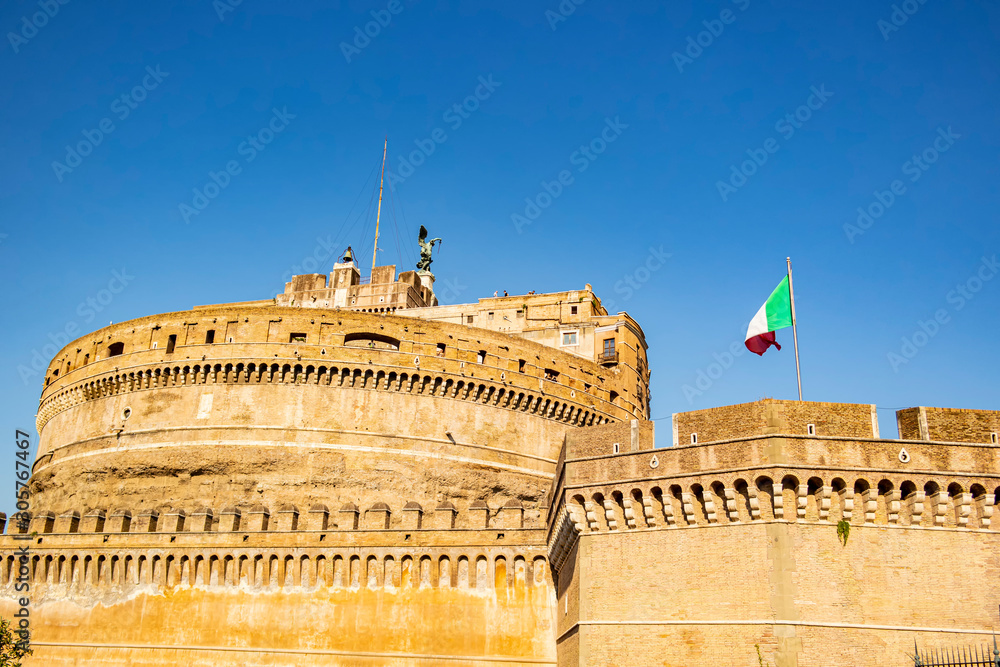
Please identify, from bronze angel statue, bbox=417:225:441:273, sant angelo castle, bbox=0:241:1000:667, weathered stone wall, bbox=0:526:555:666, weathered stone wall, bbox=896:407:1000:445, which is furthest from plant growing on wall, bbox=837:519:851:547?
bronze angel statue, bbox=417:225:441:273

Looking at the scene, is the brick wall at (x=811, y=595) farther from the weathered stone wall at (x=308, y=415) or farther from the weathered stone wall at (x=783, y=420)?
the weathered stone wall at (x=308, y=415)

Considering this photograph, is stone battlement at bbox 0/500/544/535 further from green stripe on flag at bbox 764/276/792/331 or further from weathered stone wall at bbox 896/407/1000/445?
weathered stone wall at bbox 896/407/1000/445

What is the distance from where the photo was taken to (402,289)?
48.4m

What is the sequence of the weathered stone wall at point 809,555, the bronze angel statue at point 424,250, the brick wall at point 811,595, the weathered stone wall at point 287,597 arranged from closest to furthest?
the brick wall at point 811,595 < the weathered stone wall at point 809,555 < the weathered stone wall at point 287,597 < the bronze angel statue at point 424,250

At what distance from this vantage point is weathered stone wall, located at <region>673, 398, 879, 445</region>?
46.6 ft

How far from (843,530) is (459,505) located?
2198cm

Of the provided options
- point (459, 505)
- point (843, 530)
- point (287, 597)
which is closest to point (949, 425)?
point (843, 530)

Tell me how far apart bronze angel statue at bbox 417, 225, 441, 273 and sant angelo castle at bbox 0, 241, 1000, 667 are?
3.15 feet

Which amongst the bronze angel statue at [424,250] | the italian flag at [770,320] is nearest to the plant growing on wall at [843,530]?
the italian flag at [770,320]

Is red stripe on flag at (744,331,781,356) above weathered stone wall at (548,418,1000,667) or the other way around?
above

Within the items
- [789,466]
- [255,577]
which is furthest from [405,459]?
[789,466]

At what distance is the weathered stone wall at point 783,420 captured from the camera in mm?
14203

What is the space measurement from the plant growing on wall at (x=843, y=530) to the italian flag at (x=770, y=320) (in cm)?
426

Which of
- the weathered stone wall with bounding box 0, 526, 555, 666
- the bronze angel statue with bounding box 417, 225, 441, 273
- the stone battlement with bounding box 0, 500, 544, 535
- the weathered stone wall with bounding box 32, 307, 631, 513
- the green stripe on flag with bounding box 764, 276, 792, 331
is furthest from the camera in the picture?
the bronze angel statue with bounding box 417, 225, 441, 273
